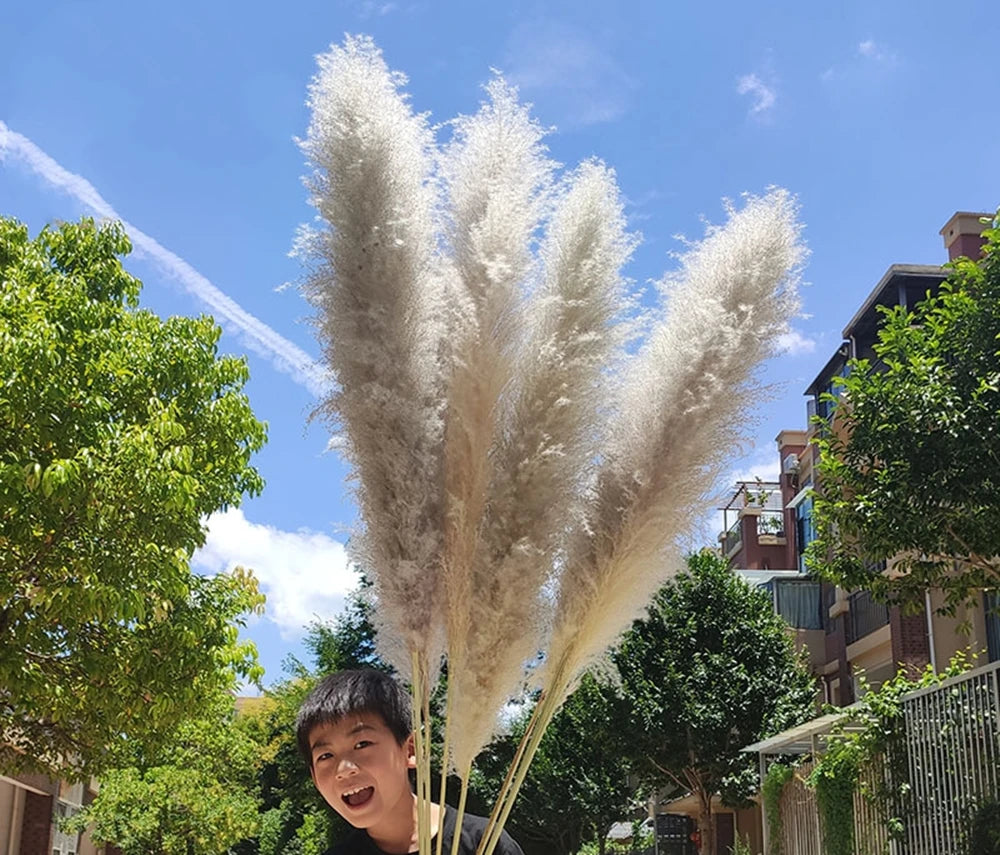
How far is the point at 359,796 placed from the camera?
7.07 ft

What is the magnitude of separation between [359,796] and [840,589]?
22.4 m

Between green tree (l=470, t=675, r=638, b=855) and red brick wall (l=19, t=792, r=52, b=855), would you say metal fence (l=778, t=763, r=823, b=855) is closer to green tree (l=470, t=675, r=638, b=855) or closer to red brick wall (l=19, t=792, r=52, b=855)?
green tree (l=470, t=675, r=638, b=855)

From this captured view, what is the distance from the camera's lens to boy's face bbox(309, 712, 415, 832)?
2148mm

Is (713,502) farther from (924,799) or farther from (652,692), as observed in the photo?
(652,692)

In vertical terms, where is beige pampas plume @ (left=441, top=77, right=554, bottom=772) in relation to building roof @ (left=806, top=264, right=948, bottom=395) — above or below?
below

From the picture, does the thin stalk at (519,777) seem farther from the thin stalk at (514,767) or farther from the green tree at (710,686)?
the green tree at (710,686)

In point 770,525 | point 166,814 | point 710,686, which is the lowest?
point 166,814

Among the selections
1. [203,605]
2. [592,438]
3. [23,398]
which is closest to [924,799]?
[203,605]

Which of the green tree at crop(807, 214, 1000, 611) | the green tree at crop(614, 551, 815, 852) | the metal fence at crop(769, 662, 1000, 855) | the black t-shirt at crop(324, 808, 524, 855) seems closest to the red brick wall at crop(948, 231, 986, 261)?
the green tree at crop(614, 551, 815, 852)

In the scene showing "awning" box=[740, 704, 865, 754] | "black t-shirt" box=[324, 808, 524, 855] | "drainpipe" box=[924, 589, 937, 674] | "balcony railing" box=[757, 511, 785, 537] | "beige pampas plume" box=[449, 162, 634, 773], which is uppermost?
"balcony railing" box=[757, 511, 785, 537]

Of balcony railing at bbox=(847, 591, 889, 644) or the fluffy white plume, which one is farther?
balcony railing at bbox=(847, 591, 889, 644)

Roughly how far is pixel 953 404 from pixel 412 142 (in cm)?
772

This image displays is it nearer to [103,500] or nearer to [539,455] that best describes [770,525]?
[103,500]

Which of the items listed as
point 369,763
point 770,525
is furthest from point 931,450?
point 770,525
